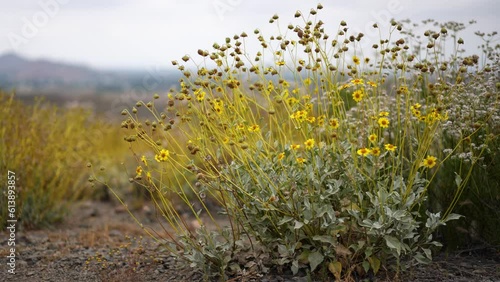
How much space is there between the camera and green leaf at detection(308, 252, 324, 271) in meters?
2.90

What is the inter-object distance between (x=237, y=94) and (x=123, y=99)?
10565 mm

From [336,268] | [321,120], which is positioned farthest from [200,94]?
[336,268]

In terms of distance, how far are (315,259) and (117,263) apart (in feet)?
4.68

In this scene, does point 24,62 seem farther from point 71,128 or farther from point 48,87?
point 71,128

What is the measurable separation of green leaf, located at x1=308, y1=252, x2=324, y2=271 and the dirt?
131mm

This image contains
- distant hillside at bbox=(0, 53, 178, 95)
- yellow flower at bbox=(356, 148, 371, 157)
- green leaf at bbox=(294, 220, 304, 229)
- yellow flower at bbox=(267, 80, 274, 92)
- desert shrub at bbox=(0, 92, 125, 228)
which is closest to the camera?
yellow flower at bbox=(356, 148, 371, 157)

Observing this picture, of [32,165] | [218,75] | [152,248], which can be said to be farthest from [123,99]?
[218,75]

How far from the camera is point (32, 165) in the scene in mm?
5055

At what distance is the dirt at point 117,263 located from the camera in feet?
10.6

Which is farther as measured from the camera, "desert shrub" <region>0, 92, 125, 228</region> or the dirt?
"desert shrub" <region>0, 92, 125, 228</region>

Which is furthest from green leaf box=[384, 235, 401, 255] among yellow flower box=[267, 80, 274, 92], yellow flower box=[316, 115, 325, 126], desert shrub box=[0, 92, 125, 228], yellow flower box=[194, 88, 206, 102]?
desert shrub box=[0, 92, 125, 228]

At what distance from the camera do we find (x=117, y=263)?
3662 millimetres

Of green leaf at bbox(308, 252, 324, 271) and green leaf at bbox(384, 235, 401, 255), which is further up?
green leaf at bbox(384, 235, 401, 255)

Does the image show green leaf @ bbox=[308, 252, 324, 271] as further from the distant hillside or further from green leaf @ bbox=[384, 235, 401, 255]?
the distant hillside
